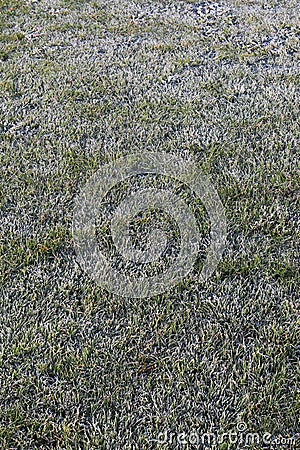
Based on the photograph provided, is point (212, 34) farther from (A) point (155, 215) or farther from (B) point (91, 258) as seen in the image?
(B) point (91, 258)

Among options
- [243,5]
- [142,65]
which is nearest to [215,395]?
[142,65]

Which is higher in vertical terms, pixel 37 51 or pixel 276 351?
pixel 37 51

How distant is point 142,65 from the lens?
6039 millimetres

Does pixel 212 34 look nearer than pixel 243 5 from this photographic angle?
Yes

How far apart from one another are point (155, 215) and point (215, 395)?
1.48m

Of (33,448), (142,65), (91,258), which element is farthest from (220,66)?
(33,448)

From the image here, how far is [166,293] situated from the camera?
318 centimetres

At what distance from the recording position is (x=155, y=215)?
3779 millimetres

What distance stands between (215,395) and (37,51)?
500cm

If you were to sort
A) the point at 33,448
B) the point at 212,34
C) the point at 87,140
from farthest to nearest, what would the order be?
the point at 212,34 → the point at 87,140 → the point at 33,448

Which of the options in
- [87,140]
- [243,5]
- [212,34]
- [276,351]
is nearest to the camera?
[276,351]

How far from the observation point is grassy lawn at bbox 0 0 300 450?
8.39ft

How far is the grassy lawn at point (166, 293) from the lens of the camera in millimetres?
2559

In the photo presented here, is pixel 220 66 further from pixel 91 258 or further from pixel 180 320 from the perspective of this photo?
pixel 180 320
